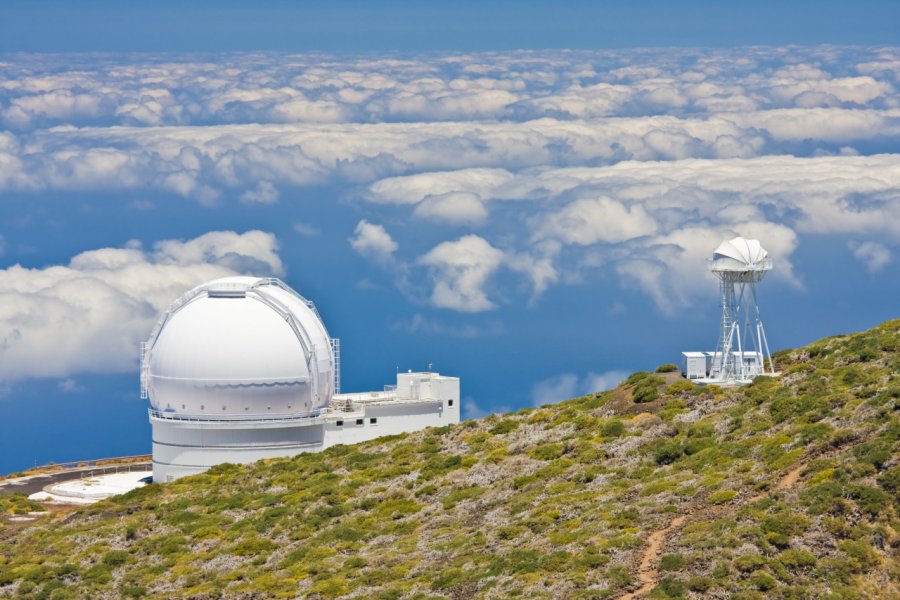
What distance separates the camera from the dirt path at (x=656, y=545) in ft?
132

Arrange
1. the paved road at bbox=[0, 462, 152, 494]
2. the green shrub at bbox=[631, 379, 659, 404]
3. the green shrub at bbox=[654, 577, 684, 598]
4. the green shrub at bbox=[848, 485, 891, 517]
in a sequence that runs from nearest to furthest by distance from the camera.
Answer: the green shrub at bbox=[654, 577, 684, 598] → the green shrub at bbox=[848, 485, 891, 517] → the green shrub at bbox=[631, 379, 659, 404] → the paved road at bbox=[0, 462, 152, 494]

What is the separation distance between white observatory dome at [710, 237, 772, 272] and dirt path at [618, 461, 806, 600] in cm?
2057

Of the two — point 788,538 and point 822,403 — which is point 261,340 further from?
point 788,538

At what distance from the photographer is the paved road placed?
88000mm

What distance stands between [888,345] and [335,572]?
91.5ft

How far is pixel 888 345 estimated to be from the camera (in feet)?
196

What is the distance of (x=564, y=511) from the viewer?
166 feet

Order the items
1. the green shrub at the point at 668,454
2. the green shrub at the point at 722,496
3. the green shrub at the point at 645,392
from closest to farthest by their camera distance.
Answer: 1. the green shrub at the point at 722,496
2. the green shrub at the point at 668,454
3. the green shrub at the point at 645,392

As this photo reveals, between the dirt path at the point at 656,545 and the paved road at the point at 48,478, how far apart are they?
54.6 meters

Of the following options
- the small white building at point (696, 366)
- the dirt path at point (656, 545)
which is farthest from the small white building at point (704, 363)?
the dirt path at point (656, 545)

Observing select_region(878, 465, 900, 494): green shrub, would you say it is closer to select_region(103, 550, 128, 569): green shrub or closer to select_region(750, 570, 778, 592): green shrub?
select_region(750, 570, 778, 592): green shrub

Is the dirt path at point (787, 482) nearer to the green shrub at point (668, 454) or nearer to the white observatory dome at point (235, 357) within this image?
the green shrub at point (668, 454)

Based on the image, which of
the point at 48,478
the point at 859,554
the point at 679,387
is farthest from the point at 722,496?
the point at 48,478

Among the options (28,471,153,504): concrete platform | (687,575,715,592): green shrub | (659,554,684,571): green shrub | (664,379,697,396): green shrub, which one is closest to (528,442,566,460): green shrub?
(664,379,697,396): green shrub
